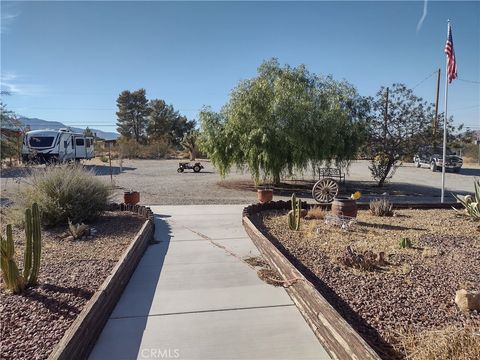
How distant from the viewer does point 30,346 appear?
3.16 meters

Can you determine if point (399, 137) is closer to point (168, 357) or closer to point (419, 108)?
point (419, 108)

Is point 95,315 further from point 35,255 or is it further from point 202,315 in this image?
point 35,255

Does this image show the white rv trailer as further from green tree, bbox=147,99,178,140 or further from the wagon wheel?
green tree, bbox=147,99,178,140

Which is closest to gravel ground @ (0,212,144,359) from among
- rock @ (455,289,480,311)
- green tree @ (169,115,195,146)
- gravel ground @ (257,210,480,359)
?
gravel ground @ (257,210,480,359)

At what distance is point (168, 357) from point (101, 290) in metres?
1.23

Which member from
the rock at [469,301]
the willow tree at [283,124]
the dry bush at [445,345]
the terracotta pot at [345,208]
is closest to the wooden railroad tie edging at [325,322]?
the dry bush at [445,345]

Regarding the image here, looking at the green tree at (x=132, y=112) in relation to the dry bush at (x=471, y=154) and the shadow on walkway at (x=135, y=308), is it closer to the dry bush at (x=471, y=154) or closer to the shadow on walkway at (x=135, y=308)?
the dry bush at (x=471, y=154)

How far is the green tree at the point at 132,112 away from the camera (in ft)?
191

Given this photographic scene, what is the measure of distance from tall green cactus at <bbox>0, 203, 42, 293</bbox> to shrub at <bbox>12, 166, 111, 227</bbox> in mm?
3029

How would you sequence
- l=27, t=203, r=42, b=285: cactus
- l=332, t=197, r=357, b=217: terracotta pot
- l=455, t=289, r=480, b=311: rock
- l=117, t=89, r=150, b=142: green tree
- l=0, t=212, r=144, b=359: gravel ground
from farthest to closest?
l=117, t=89, r=150, b=142: green tree, l=332, t=197, r=357, b=217: terracotta pot, l=27, t=203, r=42, b=285: cactus, l=455, t=289, r=480, b=311: rock, l=0, t=212, r=144, b=359: gravel ground

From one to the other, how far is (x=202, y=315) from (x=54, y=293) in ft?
5.58

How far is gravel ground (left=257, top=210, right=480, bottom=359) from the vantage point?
3.57m

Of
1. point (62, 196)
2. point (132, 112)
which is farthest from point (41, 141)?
point (132, 112)

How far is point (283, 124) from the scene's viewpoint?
14.0 m
